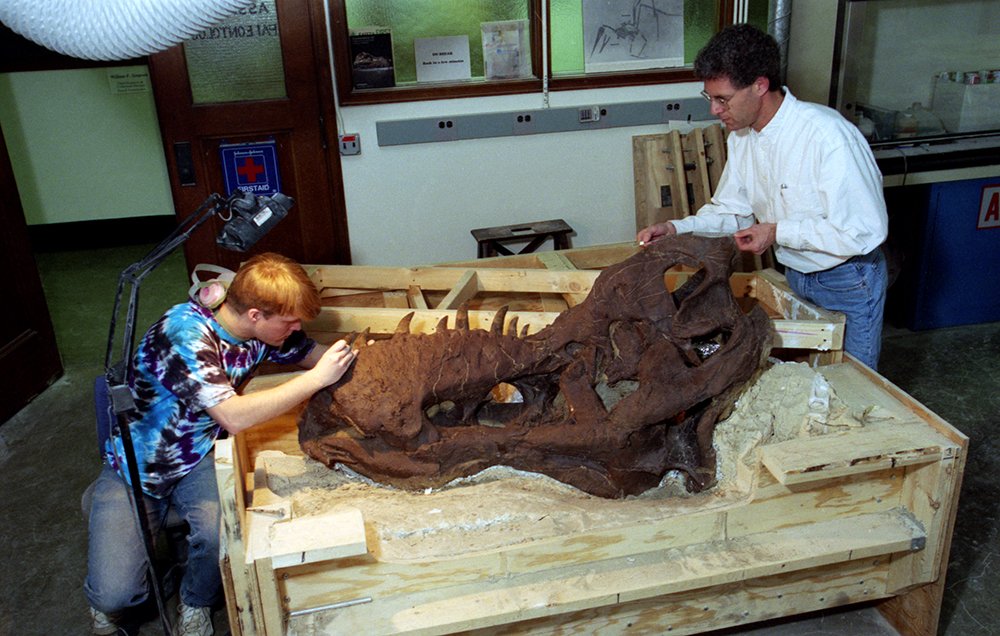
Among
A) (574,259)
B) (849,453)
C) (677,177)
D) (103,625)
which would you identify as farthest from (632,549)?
(677,177)

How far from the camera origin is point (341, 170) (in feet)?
17.4

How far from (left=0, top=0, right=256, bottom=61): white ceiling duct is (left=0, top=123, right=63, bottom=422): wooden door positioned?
3.18 metres

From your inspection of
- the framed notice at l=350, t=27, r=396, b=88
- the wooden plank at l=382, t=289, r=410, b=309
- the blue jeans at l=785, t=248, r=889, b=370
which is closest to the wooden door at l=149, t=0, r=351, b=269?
the framed notice at l=350, t=27, r=396, b=88

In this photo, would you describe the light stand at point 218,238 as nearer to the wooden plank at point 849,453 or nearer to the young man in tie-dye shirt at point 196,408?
the young man in tie-dye shirt at point 196,408

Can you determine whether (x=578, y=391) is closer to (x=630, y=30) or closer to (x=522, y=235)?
(x=522, y=235)

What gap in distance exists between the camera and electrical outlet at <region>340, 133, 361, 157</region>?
5199 millimetres

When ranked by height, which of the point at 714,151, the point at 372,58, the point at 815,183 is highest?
the point at 372,58

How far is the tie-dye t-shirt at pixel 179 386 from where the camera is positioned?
2604 mm

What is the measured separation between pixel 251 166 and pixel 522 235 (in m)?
1.66

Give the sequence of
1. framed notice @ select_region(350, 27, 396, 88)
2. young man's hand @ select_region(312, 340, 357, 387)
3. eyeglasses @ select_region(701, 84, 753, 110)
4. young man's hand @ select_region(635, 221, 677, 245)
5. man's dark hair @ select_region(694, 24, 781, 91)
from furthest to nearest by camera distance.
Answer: framed notice @ select_region(350, 27, 396, 88) → young man's hand @ select_region(635, 221, 677, 245) → eyeglasses @ select_region(701, 84, 753, 110) → man's dark hair @ select_region(694, 24, 781, 91) → young man's hand @ select_region(312, 340, 357, 387)

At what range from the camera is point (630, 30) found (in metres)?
5.44

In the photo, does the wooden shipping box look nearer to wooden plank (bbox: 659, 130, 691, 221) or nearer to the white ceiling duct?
the white ceiling duct

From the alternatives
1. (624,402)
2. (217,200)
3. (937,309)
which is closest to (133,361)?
(217,200)

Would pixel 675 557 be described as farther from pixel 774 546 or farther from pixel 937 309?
pixel 937 309
